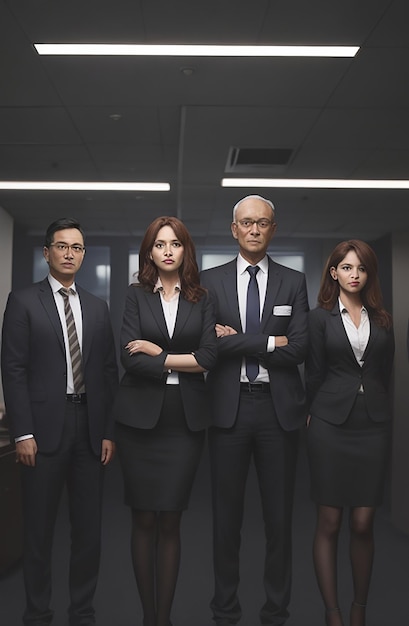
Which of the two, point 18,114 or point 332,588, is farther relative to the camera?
point 18,114

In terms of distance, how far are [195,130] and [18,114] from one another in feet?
4.68

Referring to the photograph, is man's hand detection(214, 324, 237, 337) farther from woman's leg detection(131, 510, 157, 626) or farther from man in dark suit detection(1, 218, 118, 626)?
woman's leg detection(131, 510, 157, 626)

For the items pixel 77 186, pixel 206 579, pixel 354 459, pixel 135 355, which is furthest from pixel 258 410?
pixel 77 186

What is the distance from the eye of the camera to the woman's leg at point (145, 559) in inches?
124

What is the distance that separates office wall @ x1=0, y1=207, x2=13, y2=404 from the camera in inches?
266

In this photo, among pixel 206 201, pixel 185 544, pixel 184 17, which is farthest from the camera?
pixel 206 201

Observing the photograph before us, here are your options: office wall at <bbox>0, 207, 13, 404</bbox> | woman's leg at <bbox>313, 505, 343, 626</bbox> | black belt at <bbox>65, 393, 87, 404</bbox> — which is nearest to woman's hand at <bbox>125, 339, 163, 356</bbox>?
black belt at <bbox>65, 393, 87, 404</bbox>

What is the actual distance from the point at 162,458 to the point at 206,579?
159cm

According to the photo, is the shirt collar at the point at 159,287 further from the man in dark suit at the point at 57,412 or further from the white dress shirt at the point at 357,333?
the white dress shirt at the point at 357,333

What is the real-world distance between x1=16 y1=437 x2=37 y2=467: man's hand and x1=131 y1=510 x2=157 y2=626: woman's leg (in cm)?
52

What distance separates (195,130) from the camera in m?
5.82

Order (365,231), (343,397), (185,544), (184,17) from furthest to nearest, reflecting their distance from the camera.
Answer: (365,231) → (185,544) → (184,17) → (343,397)

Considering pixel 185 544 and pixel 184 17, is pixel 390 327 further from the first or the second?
pixel 185 544

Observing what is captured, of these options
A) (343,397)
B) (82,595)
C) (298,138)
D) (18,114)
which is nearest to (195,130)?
(298,138)
